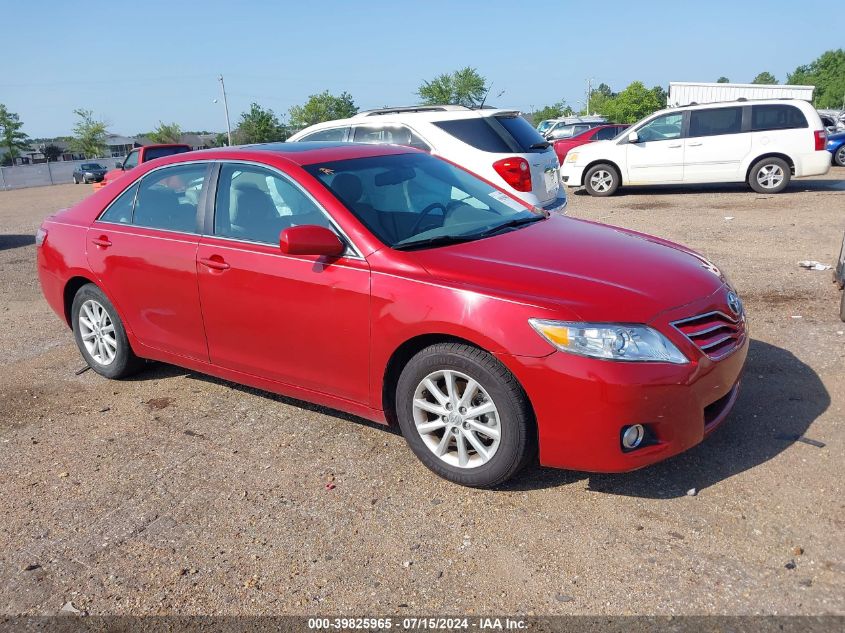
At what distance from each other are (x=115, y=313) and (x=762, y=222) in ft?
31.0

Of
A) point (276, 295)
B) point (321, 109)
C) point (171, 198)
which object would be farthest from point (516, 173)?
point (321, 109)

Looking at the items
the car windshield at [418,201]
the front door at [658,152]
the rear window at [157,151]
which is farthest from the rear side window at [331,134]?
the rear window at [157,151]

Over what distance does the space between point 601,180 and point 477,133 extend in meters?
7.53

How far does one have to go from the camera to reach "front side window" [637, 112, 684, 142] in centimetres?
1448

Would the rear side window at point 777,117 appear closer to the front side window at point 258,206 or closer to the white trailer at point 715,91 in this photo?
the front side window at point 258,206

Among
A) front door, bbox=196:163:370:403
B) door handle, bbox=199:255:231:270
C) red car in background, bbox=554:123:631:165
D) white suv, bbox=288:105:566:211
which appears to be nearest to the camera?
front door, bbox=196:163:370:403

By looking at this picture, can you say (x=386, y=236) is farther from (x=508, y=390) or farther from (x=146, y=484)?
(x=146, y=484)

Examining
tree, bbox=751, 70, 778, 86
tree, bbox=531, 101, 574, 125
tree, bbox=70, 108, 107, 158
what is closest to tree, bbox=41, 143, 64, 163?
tree, bbox=70, 108, 107, 158

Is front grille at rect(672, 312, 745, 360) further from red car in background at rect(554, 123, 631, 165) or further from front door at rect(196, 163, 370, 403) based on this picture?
red car in background at rect(554, 123, 631, 165)

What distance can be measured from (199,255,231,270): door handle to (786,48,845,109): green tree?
9973 centimetres

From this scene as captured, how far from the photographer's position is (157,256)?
4.55 metres

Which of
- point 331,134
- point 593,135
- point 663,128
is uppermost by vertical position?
point 331,134

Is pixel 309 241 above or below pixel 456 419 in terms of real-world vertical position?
above

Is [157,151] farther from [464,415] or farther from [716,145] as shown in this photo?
[464,415]
